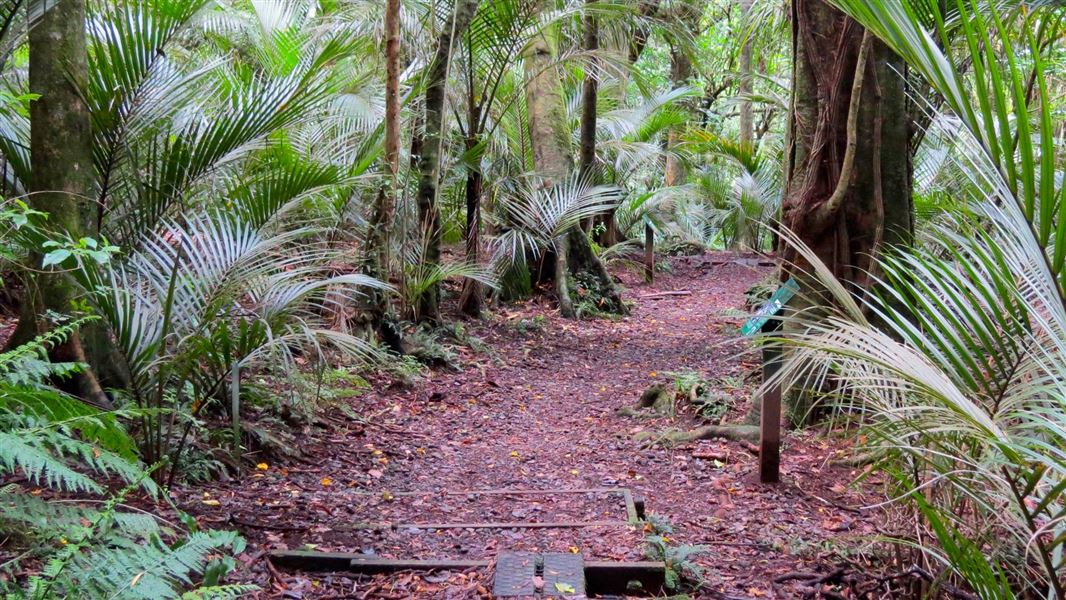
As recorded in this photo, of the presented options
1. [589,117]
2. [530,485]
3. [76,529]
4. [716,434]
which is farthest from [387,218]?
[589,117]

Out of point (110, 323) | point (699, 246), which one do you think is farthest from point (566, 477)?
point (699, 246)

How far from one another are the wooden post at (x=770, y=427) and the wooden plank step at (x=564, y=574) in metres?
1.19

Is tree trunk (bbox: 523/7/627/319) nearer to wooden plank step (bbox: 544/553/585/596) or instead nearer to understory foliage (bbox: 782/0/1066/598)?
wooden plank step (bbox: 544/553/585/596)

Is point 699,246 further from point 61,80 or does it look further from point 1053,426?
point 1053,426

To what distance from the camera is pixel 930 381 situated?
63.8 inches

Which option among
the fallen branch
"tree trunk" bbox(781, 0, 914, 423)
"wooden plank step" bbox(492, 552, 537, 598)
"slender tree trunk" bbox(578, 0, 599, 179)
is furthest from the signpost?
"slender tree trunk" bbox(578, 0, 599, 179)

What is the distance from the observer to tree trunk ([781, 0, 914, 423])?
407 centimetres

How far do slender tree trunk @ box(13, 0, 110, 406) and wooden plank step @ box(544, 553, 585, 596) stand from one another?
1.85m

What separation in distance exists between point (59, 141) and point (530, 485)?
2.52 m

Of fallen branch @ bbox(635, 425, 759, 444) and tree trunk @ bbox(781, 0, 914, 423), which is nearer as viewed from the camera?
tree trunk @ bbox(781, 0, 914, 423)

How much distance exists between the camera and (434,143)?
6.60 meters

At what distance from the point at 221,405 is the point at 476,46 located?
162 inches

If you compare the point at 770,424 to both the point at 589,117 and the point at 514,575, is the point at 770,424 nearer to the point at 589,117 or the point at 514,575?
the point at 514,575

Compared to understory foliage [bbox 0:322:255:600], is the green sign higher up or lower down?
higher up
